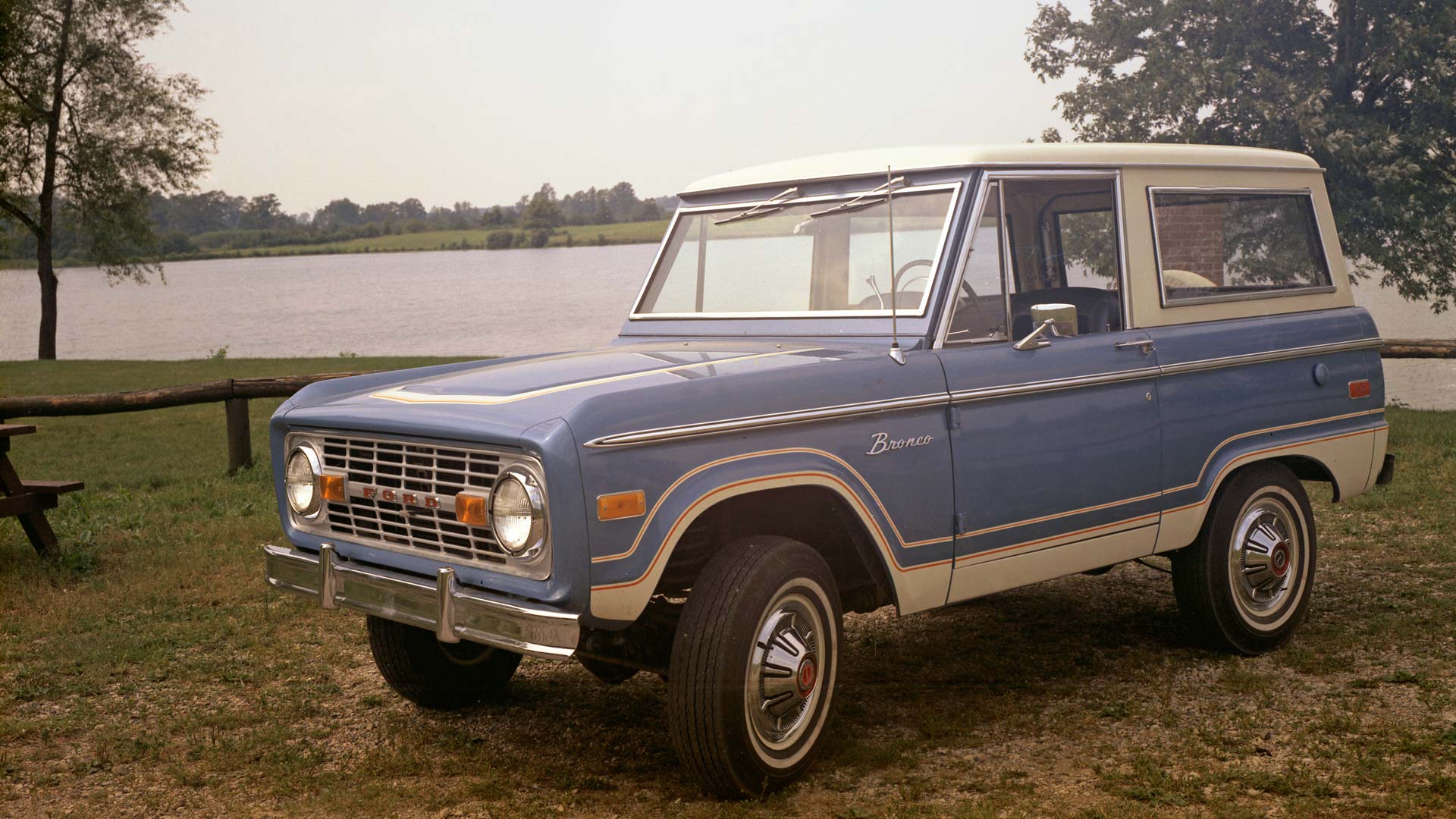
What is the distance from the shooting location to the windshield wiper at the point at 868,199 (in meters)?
5.11

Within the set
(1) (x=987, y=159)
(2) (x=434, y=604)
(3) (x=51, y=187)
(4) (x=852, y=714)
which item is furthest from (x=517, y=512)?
(3) (x=51, y=187)

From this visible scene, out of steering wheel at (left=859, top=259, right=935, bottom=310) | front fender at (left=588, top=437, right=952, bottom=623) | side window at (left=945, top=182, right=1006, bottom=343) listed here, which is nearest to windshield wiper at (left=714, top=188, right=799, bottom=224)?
steering wheel at (left=859, top=259, right=935, bottom=310)

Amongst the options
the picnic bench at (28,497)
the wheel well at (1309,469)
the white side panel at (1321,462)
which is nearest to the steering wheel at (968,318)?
the white side panel at (1321,462)

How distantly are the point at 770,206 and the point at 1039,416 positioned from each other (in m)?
1.49

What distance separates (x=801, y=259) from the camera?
543 centimetres

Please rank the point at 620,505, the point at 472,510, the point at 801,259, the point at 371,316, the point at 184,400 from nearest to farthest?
the point at 620,505, the point at 472,510, the point at 801,259, the point at 184,400, the point at 371,316

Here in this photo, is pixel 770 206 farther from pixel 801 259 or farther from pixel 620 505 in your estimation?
pixel 620 505

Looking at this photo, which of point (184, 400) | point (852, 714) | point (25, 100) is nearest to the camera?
point (852, 714)

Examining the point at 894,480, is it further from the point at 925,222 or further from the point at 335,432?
the point at 335,432

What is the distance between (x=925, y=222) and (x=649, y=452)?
1.78 metres

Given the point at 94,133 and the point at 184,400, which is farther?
the point at 94,133

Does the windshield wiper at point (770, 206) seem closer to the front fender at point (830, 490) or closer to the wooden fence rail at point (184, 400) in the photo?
the front fender at point (830, 490)

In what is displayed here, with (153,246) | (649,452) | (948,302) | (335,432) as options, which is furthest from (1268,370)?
(153,246)

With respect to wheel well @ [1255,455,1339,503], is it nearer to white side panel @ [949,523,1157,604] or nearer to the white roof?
white side panel @ [949,523,1157,604]
